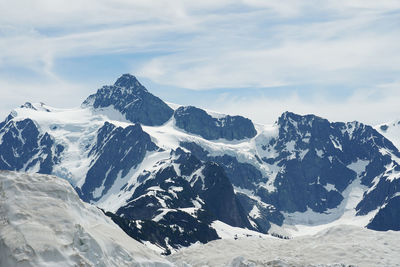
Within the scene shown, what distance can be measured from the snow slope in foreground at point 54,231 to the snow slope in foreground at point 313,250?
66.9 meters

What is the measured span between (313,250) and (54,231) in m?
109

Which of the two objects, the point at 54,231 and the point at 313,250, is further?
the point at 313,250

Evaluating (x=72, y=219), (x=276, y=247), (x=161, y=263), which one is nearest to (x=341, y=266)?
(x=276, y=247)

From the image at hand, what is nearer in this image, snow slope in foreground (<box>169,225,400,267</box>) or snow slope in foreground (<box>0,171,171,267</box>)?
snow slope in foreground (<box>0,171,171,267</box>)

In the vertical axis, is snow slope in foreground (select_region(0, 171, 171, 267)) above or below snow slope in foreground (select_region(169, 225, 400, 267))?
above

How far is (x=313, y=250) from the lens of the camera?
170625 millimetres

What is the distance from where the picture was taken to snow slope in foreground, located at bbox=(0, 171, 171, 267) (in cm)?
6669

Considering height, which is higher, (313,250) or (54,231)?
(54,231)

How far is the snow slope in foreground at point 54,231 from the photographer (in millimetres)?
66688

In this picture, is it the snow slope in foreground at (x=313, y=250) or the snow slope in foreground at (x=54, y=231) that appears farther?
the snow slope in foreground at (x=313, y=250)

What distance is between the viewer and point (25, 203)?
2916 inches

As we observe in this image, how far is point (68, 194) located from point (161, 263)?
1161 cm

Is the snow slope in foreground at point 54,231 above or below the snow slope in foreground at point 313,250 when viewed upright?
above

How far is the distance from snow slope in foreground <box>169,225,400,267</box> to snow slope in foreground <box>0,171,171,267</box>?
66931 mm
